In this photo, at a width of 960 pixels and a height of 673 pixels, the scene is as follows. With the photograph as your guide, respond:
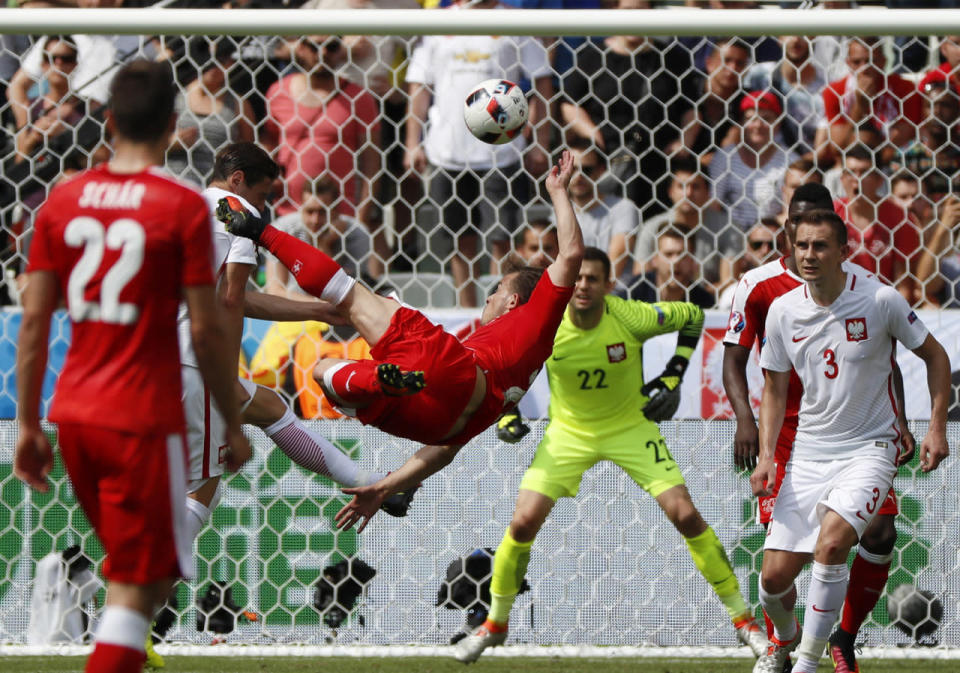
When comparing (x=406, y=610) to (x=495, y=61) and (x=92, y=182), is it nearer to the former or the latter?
(x=495, y=61)

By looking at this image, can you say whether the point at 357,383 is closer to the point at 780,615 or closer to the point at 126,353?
the point at 126,353

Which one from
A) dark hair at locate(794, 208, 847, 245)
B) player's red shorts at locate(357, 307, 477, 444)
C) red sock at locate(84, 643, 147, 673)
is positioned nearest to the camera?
red sock at locate(84, 643, 147, 673)

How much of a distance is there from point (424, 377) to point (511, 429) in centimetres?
167

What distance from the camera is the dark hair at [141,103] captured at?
11.3 ft

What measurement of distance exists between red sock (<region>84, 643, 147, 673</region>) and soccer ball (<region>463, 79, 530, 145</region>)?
2897 mm

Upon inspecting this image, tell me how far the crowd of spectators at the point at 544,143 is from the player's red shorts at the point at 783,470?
1615 mm

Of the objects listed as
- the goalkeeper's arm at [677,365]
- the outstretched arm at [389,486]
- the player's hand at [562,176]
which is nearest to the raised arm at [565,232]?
the player's hand at [562,176]

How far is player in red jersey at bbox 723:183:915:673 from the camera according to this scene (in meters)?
5.55

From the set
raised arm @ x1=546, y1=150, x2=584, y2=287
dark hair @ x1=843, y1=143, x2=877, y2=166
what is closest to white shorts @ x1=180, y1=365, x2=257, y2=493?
raised arm @ x1=546, y1=150, x2=584, y2=287

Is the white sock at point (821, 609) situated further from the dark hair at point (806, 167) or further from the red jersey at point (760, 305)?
the dark hair at point (806, 167)

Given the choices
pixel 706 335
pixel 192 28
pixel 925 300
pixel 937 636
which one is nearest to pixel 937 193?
pixel 925 300

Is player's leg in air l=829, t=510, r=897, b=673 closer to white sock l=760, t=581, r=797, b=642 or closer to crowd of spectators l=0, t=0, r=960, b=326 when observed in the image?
white sock l=760, t=581, r=797, b=642

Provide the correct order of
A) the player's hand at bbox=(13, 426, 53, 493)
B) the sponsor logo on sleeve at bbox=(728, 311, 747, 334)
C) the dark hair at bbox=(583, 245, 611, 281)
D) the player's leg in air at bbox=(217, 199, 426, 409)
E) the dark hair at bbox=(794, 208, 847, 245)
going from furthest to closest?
the dark hair at bbox=(583, 245, 611, 281)
the sponsor logo on sleeve at bbox=(728, 311, 747, 334)
the dark hair at bbox=(794, 208, 847, 245)
the player's leg in air at bbox=(217, 199, 426, 409)
the player's hand at bbox=(13, 426, 53, 493)

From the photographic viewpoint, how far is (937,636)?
668cm
